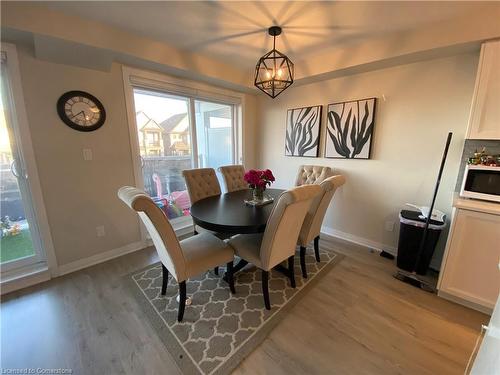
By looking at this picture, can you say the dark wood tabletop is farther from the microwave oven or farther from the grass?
the grass

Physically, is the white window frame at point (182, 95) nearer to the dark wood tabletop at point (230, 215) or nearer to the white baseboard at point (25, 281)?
the white baseboard at point (25, 281)

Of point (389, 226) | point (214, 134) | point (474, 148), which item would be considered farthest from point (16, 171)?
point (474, 148)

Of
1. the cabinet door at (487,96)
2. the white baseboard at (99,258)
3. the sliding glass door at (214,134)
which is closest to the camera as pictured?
the cabinet door at (487,96)

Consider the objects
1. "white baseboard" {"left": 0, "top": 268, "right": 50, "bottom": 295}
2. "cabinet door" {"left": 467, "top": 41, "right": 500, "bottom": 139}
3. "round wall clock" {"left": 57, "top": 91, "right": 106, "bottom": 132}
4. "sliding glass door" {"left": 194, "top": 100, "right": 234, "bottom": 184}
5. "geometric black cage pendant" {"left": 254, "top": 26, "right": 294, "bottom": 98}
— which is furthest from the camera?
"sliding glass door" {"left": 194, "top": 100, "right": 234, "bottom": 184}

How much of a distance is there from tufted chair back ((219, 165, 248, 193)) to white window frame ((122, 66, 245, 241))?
2.31 feet

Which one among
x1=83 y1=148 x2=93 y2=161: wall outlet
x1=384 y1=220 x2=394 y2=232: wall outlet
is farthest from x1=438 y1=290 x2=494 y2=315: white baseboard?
x1=83 y1=148 x2=93 y2=161: wall outlet

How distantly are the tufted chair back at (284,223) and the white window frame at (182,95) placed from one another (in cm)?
190

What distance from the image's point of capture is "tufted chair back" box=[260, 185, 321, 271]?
55.4 inches

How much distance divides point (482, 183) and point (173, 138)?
11.2 ft

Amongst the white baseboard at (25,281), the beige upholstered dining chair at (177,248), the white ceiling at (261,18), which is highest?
the white ceiling at (261,18)

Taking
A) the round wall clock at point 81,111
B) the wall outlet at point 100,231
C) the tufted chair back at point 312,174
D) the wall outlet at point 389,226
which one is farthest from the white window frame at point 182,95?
the wall outlet at point 389,226

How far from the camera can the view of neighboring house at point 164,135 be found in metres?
2.82

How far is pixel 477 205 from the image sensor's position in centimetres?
165

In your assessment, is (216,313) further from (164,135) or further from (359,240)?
(164,135)
